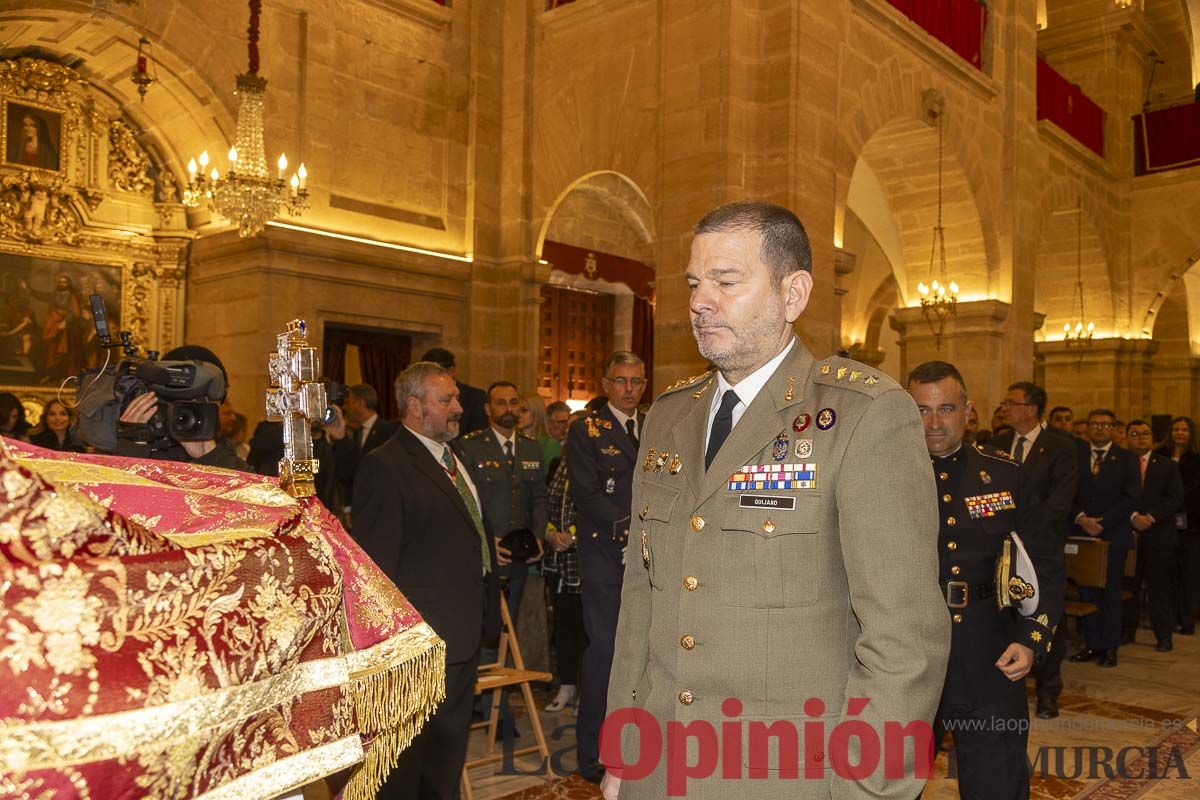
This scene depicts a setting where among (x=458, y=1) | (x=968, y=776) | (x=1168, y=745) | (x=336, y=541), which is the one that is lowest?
(x=1168, y=745)

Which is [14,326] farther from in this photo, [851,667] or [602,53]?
[851,667]

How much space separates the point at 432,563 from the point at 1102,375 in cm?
1707

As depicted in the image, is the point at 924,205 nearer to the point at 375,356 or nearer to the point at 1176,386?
the point at 375,356

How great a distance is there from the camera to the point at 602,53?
1023cm

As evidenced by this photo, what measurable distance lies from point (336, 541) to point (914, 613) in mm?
1050

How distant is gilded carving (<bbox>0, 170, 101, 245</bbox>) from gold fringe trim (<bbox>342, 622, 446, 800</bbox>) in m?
9.83

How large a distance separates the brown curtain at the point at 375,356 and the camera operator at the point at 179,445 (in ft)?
25.5

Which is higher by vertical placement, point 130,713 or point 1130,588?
point 130,713

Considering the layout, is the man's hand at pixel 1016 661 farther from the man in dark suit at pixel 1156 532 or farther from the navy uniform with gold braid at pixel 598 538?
the man in dark suit at pixel 1156 532

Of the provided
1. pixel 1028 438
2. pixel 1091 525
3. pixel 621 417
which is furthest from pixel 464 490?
pixel 1091 525

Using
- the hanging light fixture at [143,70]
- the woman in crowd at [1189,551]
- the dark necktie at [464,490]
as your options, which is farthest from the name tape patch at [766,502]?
the hanging light fixture at [143,70]

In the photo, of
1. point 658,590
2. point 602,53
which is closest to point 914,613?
point 658,590

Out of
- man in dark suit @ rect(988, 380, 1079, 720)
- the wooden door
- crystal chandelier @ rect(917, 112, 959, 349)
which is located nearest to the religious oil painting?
the wooden door

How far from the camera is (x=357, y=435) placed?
6680 mm
